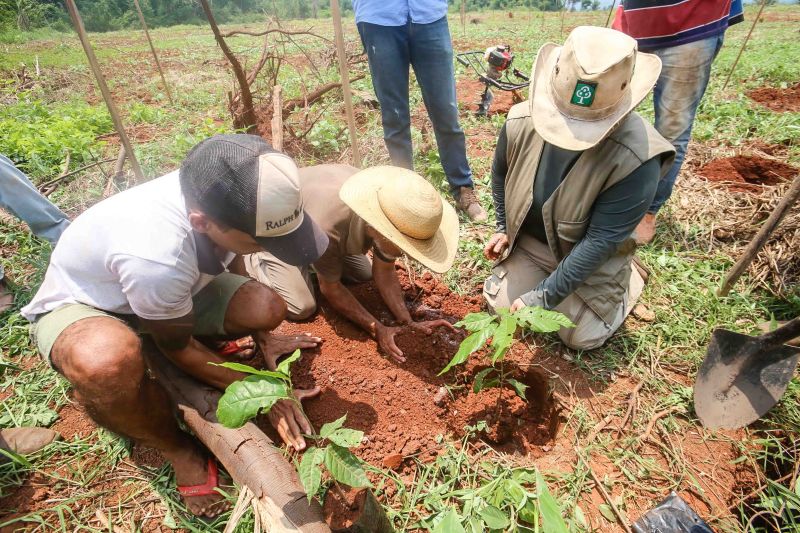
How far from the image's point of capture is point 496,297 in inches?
98.8

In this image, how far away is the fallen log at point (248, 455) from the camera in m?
1.27

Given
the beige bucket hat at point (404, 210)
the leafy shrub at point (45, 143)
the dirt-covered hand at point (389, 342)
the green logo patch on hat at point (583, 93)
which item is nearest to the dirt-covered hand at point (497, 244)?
the beige bucket hat at point (404, 210)

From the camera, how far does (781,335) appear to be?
6.12 ft

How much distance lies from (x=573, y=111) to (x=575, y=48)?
0.23 meters

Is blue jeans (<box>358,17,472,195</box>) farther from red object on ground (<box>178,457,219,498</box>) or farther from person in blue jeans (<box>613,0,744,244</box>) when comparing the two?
red object on ground (<box>178,457,219,498</box>)

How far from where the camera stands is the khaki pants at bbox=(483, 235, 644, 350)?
2.25m

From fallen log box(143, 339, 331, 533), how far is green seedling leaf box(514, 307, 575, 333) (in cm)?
101

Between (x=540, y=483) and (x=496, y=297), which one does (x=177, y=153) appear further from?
(x=540, y=483)

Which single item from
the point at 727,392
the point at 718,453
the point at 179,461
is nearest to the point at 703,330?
the point at 727,392

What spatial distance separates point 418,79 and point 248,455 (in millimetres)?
2740

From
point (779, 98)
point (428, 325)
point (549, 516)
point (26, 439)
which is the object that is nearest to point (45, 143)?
point (26, 439)

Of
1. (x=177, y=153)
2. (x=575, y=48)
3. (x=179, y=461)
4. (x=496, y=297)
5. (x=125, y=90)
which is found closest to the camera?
(x=575, y=48)

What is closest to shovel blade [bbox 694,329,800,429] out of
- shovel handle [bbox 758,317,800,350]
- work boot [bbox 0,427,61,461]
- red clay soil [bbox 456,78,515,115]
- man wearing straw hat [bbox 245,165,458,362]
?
shovel handle [bbox 758,317,800,350]

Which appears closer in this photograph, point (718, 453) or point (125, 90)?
point (718, 453)
